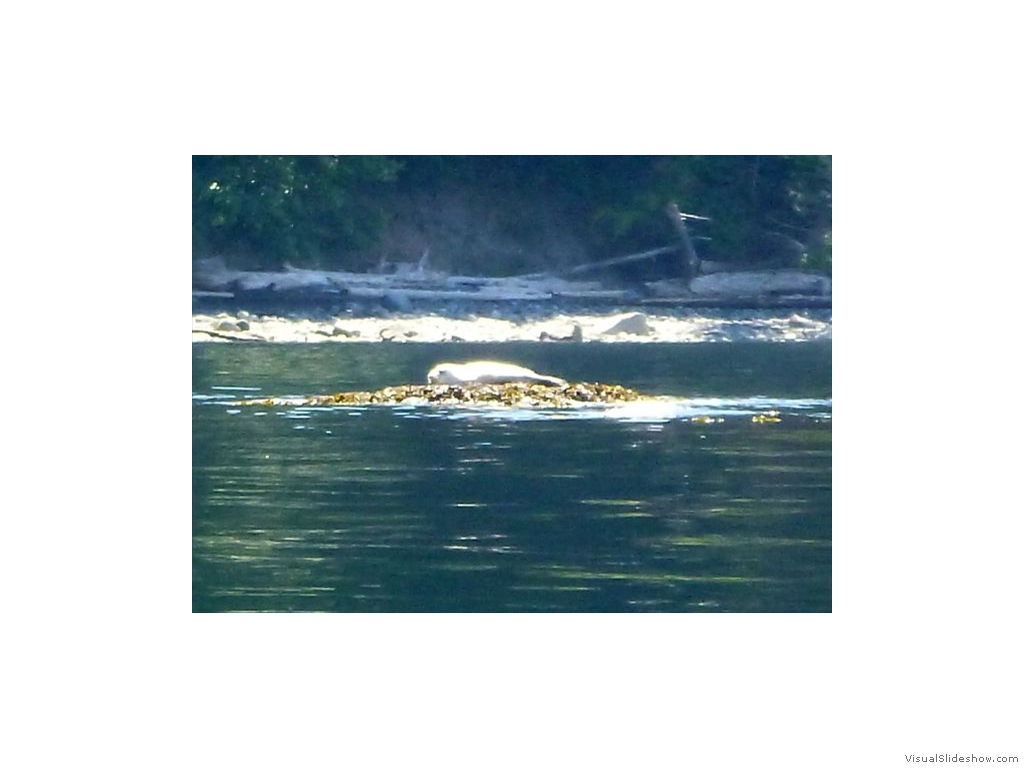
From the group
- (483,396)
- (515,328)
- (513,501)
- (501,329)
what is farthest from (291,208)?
(513,501)

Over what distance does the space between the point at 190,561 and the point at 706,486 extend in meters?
3.73

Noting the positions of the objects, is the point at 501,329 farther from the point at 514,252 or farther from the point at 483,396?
the point at 483,396

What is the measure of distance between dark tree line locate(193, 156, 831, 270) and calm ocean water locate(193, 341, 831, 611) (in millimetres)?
1515

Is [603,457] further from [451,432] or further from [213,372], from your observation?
[213,372]

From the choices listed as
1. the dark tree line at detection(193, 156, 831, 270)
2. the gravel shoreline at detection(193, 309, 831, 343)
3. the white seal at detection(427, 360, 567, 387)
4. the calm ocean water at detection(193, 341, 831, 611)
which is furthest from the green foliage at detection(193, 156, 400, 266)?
the white seal at detection(427, 360, 567, 387)

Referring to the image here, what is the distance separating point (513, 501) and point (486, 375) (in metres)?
3.12

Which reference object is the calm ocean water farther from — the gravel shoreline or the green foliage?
the gravel shoreline

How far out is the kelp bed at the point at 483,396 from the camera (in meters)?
15.1

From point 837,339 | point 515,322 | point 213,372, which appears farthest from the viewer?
point 515,322

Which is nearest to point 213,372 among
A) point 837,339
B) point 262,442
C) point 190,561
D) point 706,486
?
point 262,442

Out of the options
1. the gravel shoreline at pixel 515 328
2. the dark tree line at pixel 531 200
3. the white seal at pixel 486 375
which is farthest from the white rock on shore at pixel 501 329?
the white seal at pixel 486 375

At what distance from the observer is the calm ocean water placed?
11.6m

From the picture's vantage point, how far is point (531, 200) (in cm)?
1659

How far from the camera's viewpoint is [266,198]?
16016 mm
